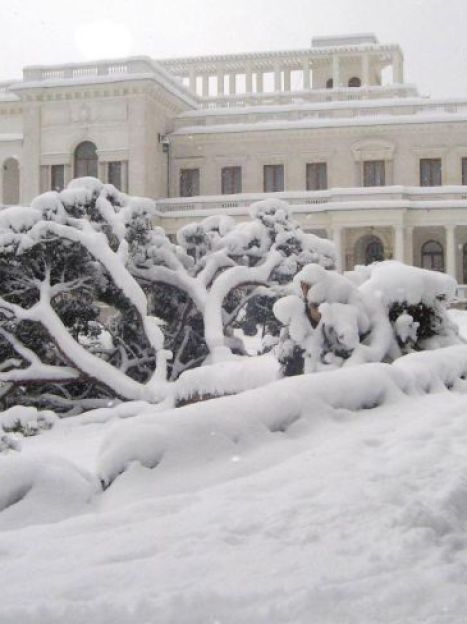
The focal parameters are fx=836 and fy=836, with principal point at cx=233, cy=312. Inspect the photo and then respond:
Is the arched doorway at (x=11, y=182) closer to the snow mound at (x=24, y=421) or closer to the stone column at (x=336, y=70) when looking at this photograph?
the stone column at (x=336, y=70)

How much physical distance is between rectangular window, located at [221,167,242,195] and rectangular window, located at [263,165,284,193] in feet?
3.84

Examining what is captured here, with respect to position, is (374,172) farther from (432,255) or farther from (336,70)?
(336,70)

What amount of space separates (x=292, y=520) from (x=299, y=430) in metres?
2.09

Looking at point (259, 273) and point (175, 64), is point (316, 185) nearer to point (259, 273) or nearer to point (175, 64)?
point (175, 64)

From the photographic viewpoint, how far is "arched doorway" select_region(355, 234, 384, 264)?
120 ft

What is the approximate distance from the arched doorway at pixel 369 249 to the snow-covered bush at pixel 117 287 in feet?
56.5

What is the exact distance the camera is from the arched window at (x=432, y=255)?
36625mm

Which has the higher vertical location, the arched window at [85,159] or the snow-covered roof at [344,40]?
the snow-covered roof at [344,40]

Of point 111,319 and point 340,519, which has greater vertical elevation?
point 111,319

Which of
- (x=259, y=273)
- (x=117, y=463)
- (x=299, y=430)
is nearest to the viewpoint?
(x=117, y=463)

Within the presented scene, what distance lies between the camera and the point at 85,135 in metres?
36.4

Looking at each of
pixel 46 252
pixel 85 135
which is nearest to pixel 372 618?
pixel 46 252

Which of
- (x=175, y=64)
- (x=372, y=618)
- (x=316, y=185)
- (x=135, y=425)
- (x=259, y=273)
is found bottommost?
(x=372, y=618)

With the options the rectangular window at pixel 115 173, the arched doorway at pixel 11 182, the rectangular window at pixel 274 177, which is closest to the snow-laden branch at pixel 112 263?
the rectangular window at pixel 115 173
